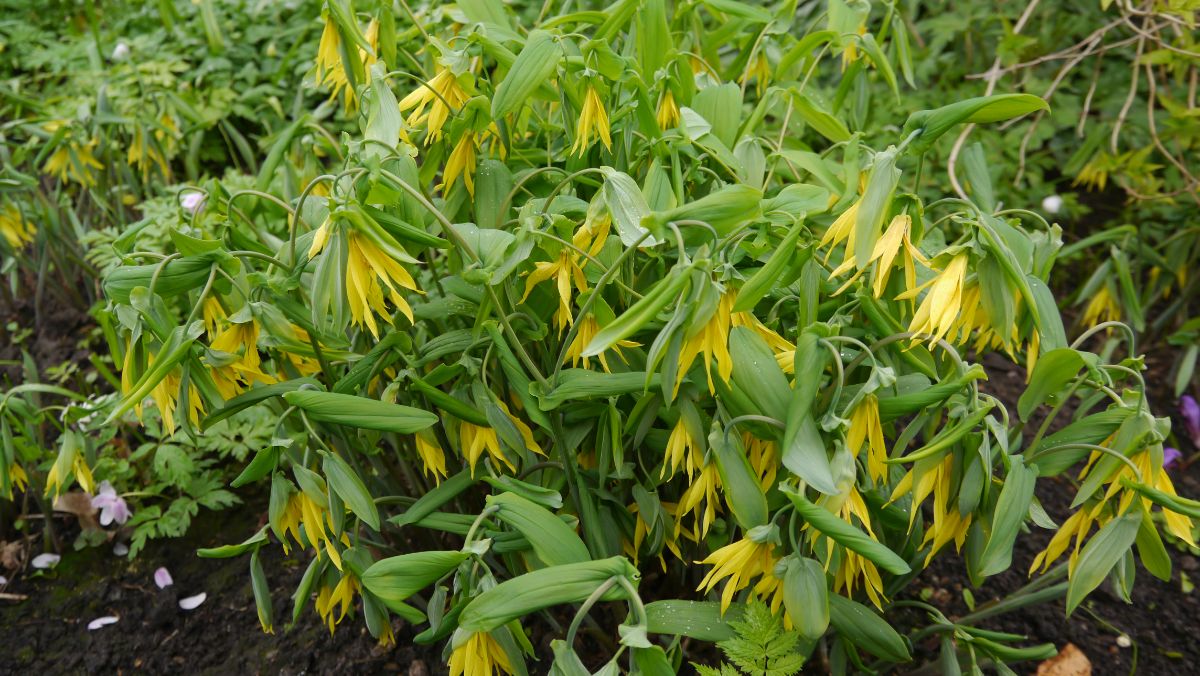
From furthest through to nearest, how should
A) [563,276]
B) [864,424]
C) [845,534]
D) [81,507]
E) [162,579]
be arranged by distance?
[81,507] → [162,579] → [563,276] → [864,424] → [845,534]

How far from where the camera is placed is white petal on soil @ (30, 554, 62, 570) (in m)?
1.79

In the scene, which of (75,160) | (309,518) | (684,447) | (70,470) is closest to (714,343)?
(684,447)

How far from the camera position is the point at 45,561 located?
179 cm

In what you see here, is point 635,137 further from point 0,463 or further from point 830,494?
point 0,463

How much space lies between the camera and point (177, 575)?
174cm

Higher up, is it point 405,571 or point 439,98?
point 439,98

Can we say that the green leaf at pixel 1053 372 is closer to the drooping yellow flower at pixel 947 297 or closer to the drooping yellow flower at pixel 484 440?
the drooping yellow flower at pixel 947 297

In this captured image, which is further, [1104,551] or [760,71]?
[760,71]

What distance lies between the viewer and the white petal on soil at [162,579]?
5.59ft

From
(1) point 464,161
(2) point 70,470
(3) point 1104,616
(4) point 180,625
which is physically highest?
(1) point 464,161

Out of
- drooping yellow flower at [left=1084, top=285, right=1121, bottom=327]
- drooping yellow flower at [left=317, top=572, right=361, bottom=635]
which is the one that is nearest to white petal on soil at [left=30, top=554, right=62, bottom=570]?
drooping yellow flower at [left=317, top=572, right=361, bottom=635]

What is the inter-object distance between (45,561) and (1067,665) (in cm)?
181

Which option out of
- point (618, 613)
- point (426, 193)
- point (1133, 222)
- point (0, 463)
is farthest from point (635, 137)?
point (1133, 222)

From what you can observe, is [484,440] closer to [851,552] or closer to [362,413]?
[362,413]
